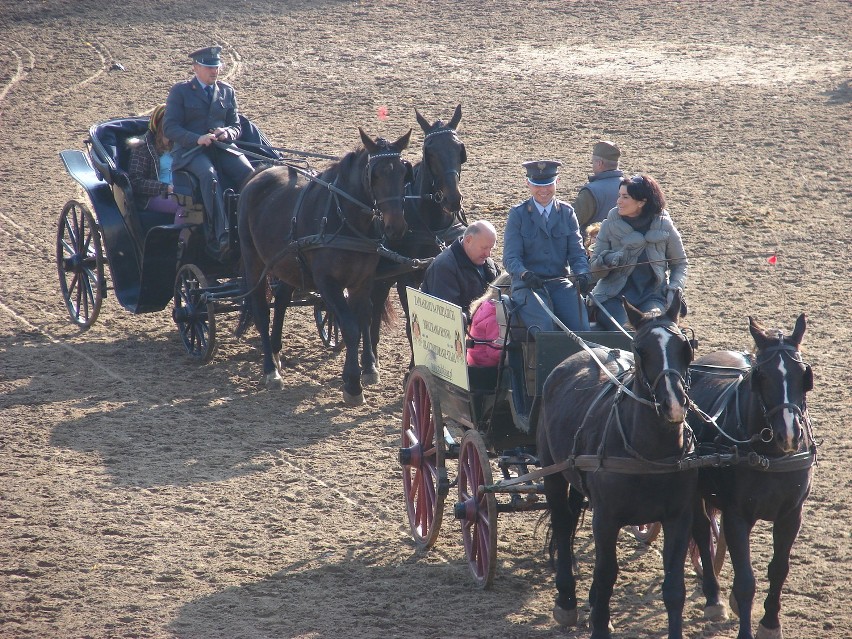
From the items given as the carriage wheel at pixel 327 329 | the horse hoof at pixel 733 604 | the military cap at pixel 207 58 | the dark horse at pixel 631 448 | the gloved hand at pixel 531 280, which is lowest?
the carriage wheel at pixel 327 329

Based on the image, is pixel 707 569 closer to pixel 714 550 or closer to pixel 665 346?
pixel 714 550

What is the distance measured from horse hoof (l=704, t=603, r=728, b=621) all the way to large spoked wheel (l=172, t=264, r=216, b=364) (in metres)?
5.44

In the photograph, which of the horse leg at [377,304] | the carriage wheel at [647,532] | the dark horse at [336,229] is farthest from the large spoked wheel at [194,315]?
the carriage wheel at [647,532]

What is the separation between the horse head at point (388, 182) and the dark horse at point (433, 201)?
237 mm

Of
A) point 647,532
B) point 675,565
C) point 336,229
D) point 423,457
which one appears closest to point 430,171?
point 336,229

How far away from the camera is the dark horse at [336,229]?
8.82m

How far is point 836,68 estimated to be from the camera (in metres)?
18.8

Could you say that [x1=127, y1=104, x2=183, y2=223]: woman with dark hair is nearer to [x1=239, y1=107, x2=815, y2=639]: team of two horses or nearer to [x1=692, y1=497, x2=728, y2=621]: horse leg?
[x1=239, y1=107, x2=815, y2=639]: team of two horses

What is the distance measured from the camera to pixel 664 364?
4801mm

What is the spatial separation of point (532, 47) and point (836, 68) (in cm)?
516

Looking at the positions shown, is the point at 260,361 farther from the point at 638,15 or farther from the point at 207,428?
the point at 638,15

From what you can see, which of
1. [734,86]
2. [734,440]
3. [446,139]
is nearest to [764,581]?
[734,440]

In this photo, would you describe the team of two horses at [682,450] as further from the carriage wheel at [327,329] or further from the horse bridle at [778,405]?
the carriage wheel at [327,329]

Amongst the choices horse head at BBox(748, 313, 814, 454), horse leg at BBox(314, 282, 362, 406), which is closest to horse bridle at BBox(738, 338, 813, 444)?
horse head at BBox(748, 313, 814, 454)
